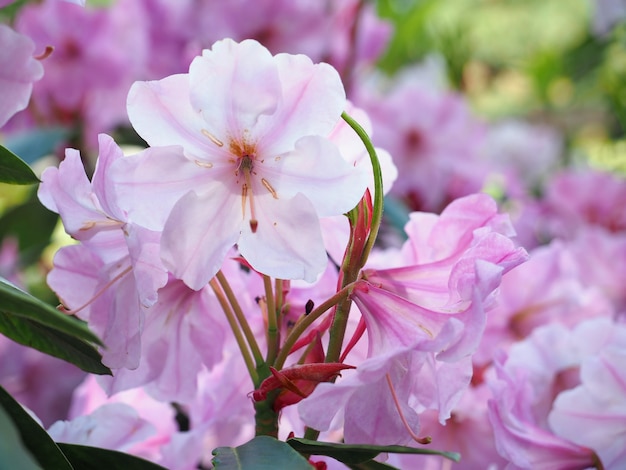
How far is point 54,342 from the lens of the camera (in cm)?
33

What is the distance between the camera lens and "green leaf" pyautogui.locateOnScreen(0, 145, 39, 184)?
13.1 inches

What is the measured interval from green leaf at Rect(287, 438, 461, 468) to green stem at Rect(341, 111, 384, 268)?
7cm

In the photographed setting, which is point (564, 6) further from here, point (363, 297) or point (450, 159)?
point (363, 297)

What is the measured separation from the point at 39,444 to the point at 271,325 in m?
0.10

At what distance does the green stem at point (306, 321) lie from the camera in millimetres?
334

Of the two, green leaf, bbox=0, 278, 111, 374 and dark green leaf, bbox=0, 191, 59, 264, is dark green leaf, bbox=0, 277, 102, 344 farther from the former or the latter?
dark green leaf, bbox=0, 191, 59, 264

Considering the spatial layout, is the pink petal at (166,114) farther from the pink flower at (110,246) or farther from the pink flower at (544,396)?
the pink flower at (544,396)

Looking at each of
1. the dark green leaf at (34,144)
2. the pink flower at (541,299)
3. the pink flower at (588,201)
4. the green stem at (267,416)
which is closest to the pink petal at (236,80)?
the green stem at (267,416)

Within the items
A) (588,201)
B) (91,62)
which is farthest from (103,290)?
(588,201)

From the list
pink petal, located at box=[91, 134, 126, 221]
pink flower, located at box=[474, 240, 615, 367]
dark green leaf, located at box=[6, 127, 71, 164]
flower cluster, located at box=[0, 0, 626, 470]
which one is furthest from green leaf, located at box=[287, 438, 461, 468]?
dark green leaf, located at box=[6, 127, 71, 164]

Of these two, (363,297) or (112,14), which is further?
(112,14)

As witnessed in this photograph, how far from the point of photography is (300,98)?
0.32m

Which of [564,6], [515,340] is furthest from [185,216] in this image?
[564,6]

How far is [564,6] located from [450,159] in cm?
260
